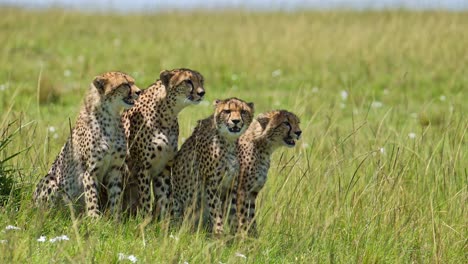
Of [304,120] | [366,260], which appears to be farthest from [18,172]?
[304,120]

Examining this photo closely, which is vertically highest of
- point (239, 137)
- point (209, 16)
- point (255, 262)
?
point (209, 16)

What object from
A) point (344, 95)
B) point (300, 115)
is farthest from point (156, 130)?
point (344, 95)

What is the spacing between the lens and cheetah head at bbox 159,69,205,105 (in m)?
5.04

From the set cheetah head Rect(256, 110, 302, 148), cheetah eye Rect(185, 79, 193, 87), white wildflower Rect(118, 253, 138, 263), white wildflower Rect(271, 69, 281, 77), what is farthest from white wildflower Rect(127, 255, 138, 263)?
white wildflower Rect(271, 69, 281, 77)

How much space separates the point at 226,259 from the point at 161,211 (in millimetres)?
751

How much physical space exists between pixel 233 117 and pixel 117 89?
0.56 meters

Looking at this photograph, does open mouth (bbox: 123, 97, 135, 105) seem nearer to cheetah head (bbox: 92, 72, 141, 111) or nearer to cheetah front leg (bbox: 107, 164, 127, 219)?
Result: cheetah head (bbox: 92, 72, 141, 111)

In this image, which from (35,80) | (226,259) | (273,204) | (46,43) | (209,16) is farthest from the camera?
(209,16)

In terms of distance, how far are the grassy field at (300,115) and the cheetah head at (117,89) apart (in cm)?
55

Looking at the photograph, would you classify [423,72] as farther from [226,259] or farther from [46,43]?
[226,259]

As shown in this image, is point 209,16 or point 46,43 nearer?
point 46,43

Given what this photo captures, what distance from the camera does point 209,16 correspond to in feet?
52.3

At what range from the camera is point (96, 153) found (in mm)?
5035

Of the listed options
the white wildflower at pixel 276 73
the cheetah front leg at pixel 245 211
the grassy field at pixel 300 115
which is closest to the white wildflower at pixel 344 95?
the grassy field at pixel 300 115
